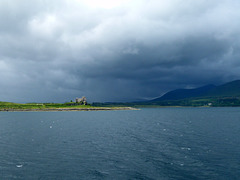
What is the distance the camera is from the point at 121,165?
39.6 metres

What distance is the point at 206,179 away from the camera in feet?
105

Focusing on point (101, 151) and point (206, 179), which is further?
point (101, 151)

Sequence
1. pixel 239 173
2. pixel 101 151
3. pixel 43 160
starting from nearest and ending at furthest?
pixel 239 173
pixel 43 160
pixel 101 151

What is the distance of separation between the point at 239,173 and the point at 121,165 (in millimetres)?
22504

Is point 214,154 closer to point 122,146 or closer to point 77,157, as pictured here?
point 122,146

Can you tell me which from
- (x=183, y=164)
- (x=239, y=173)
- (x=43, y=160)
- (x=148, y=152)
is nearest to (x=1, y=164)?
(x=43, y=160)

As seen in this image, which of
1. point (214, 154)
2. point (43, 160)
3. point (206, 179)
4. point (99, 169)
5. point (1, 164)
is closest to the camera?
point (206, 179)

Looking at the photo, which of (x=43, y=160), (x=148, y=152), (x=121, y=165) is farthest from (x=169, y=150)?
(x=43, y=160)

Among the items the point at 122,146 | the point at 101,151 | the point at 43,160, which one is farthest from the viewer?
the point at 122,146

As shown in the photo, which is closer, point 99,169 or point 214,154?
point 99,169

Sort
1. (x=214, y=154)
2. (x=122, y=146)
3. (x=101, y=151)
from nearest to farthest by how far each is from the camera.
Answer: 1. (x=214, y=154)
2. (x=101, y=151)
3. (x=122, y=146)

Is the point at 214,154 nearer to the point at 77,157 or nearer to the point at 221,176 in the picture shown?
the point at 221,176

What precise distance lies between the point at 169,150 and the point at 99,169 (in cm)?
2243

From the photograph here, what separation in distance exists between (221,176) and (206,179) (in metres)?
3.40
